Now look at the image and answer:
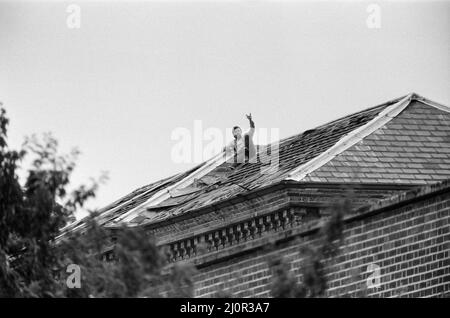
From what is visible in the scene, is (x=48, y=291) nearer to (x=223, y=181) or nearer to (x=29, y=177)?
(x=29, y=177)

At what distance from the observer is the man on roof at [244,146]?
5278 centimetres

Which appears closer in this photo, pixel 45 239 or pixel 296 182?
pixel 45 239

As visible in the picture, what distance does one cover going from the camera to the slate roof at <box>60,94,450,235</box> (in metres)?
47.0

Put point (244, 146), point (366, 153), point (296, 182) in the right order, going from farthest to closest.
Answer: point (244, 146), point (366, 153), point (296, 182)

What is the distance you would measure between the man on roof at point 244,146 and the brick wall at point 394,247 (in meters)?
19.7

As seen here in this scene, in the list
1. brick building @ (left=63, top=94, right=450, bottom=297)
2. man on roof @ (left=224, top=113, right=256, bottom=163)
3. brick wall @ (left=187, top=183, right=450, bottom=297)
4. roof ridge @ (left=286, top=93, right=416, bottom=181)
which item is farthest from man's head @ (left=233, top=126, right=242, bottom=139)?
brick wall @ (left=187, top=183, right=450, bottom=297)

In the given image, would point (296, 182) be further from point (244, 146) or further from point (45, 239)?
point (45, 239)

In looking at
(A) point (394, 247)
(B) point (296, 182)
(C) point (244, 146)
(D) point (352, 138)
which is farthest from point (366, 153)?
(A) point (394, 247)

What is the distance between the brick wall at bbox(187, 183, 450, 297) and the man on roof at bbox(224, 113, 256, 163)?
64.8 ft

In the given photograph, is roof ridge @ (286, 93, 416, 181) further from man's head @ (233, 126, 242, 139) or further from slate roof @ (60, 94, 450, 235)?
man's head @ (233, 126, 242, 139)

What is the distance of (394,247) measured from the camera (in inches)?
1228

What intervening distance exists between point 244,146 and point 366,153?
20.7 feet

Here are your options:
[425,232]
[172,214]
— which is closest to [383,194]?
[172,214]

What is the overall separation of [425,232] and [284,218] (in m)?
16.2
